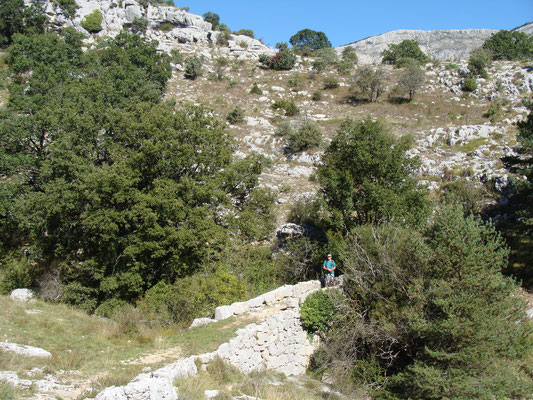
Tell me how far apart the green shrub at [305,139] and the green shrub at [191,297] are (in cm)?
1751

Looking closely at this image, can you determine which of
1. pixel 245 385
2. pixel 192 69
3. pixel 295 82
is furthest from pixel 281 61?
pixel 245 385

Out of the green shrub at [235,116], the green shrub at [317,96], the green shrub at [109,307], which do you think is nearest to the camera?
the green shrub at [109,307]

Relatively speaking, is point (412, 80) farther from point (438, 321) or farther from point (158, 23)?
point (158, 23)

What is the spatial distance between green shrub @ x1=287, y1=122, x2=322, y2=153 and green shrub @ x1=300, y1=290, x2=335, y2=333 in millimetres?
18874

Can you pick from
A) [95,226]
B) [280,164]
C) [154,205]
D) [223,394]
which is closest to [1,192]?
[95,226]

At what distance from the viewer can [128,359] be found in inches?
341

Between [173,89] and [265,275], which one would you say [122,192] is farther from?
[173,89]

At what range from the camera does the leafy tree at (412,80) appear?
37.6 meters

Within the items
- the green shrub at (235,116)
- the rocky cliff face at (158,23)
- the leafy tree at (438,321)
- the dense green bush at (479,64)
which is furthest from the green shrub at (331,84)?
the leafy tree at (438,321)

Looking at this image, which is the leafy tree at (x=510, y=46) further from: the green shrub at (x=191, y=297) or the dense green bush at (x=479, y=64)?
the green shrub at (x=191, y=297)

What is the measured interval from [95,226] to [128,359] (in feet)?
25.6

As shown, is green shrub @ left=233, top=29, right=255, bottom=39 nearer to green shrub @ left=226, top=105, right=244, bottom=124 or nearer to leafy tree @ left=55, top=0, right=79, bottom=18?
leafy tree @ left=55, top=0, right=79, bottom=18

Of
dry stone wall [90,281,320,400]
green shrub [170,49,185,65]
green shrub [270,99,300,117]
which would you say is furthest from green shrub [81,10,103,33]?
A: dry stone wall [90,281,320,400]

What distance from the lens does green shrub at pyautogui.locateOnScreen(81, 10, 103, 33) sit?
5072 centimetres
